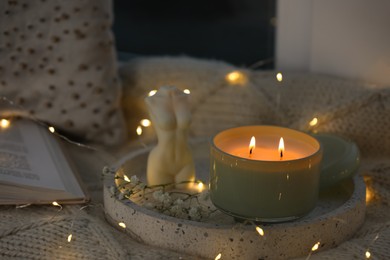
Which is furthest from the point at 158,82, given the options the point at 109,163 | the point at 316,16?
the point at 316,16

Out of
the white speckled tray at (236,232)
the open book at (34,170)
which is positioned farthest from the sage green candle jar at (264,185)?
the open book at (34,170)

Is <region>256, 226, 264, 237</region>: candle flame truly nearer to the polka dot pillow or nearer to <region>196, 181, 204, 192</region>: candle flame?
<region>196, 181, 204, 192</region>: candle flame

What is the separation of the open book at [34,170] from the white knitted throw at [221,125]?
18 mm

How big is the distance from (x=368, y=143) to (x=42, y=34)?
1.69ft

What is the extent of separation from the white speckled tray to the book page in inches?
3.8

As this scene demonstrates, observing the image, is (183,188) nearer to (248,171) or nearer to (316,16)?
(248,171)

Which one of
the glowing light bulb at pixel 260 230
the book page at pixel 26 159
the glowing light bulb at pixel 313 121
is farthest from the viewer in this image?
the glowing light bulb at pixel 313 121

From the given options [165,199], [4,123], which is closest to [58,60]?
[4,123]

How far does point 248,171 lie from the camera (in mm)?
634

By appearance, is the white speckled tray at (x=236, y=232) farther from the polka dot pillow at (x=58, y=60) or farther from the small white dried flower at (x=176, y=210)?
the polka dot pillow at (x=58, y=60)

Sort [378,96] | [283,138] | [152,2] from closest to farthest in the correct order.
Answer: [283,138] → [378,96] → [152,2]

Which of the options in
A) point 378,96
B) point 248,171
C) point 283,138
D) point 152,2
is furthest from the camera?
point 152,2

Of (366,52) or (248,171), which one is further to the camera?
(366,52)

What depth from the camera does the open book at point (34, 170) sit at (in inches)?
28.2
